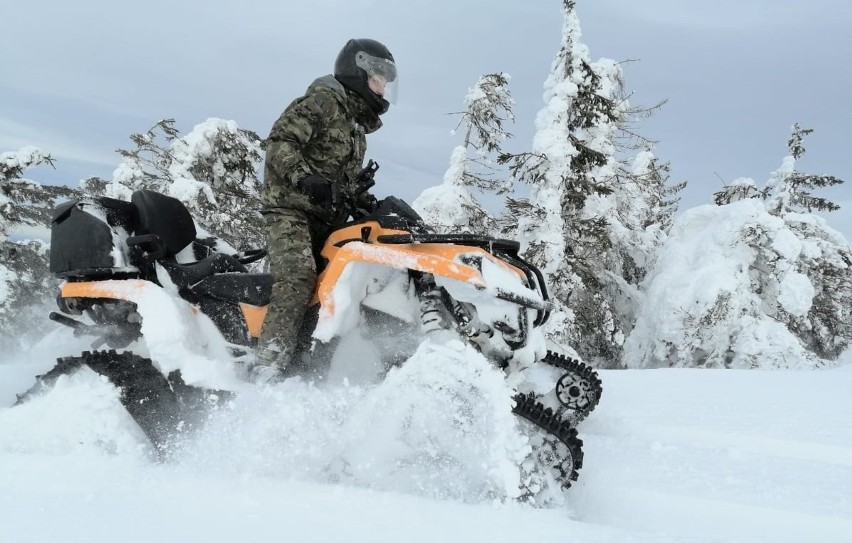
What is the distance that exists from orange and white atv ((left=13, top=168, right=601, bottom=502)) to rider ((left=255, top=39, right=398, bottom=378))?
6.7 inches

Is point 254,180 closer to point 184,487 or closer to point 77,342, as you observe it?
point 77,342

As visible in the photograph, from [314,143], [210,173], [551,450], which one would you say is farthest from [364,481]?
[210,173]

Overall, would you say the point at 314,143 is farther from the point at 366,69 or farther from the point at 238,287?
→ the point at 238,287

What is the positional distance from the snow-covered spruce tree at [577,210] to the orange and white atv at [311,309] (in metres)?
8.52

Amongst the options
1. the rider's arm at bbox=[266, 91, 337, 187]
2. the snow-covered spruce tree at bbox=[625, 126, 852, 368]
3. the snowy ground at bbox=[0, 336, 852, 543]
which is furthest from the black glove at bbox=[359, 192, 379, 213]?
the snow-covered spruce tree at bbox=[625, 126, 852, 368]

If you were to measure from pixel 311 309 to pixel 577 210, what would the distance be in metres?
11.5

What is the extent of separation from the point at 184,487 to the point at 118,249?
6.33 ft

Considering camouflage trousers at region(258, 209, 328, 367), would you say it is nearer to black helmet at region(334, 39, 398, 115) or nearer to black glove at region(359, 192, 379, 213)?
black glove at region(359, 192, 379, 213)

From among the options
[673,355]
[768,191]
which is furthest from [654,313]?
[768,191]

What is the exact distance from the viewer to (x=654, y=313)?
13.2m

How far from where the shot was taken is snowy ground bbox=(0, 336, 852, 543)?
233 centimetres

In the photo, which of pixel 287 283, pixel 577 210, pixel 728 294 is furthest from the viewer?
pixel 577 210

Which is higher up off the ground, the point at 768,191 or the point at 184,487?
the point at 768,191

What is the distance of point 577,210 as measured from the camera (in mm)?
14266
